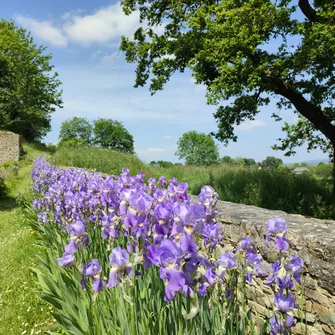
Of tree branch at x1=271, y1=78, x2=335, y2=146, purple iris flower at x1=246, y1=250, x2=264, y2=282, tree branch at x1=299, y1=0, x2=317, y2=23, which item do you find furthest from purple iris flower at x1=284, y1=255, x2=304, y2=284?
tree branch at x1=299, y1=0, x2=317, y2=23

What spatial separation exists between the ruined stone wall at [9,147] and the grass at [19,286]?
1418cm

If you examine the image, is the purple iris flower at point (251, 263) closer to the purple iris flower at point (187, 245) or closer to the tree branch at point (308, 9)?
the purple iris flower at point (187, 245)

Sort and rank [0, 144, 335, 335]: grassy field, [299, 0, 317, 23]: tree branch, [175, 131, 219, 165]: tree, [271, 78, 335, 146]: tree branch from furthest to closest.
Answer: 1. [175, 131, 219, 165]: tree
2. [299, 0, 317, 23]: tree branch
3. [271, 78, 335, 146]: tree branch
4. [0, 144, 335, 335]: grassy field

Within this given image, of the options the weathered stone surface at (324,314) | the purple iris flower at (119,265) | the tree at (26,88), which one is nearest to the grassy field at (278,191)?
the weathered stone surface at (324,314)

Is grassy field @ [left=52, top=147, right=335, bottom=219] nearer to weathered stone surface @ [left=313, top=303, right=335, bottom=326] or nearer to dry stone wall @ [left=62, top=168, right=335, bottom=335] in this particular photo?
dry stone wall @ [left=62, top=168, right=335, bottom=335]

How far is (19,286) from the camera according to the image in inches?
165

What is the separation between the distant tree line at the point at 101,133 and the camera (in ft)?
186

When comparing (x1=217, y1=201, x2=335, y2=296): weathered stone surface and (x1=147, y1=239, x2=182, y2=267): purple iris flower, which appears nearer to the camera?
(x1=147, y1=239, x2=182, y2=267): purple iris flower

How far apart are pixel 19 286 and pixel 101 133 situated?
5516cm

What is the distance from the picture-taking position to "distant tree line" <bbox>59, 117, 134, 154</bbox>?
186 ft

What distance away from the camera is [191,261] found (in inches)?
47.9

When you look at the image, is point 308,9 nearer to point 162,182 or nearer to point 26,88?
point 162,182

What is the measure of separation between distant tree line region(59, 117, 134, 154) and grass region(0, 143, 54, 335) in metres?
48.8

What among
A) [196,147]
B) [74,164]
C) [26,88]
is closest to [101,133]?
[196,147]
